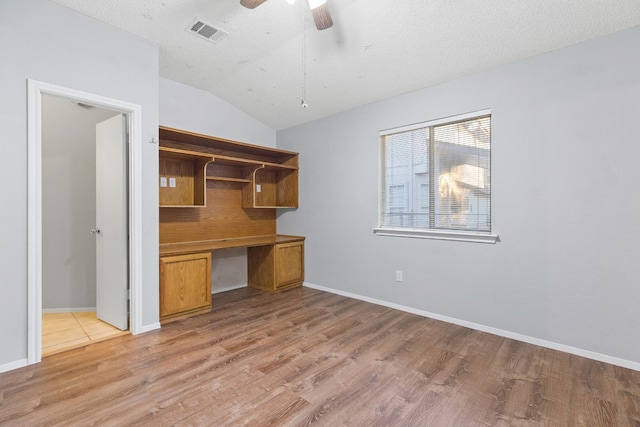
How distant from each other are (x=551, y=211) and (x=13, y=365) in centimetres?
447

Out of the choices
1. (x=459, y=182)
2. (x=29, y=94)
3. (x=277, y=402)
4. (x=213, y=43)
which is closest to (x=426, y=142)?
(x=459, y=182)

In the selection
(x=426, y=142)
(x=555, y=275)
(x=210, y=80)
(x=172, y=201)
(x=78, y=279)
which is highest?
(x=210, y=80)

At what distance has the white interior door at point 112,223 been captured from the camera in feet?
9.72

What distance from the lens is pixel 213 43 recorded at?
3018 millimetres

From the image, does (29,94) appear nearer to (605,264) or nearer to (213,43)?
(213,43)

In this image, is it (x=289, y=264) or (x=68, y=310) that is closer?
(x=68, y=310)

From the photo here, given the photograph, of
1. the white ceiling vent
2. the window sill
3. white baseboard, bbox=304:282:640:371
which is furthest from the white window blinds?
the white ceiling vent

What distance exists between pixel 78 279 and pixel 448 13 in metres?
4.68

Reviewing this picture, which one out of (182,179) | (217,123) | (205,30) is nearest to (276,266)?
(182,179)

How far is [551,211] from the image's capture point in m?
2.66

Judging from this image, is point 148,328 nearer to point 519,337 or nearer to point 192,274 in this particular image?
point 192,274

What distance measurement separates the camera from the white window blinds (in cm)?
313

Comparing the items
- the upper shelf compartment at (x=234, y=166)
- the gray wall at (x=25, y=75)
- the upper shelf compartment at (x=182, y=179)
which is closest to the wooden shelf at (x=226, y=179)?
the upper shelf compartment at (x=234, y=166)

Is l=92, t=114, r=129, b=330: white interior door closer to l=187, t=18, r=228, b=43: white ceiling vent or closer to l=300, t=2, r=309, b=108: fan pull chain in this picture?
l=187, t=18, r=228, b=43: white ceiling vent
